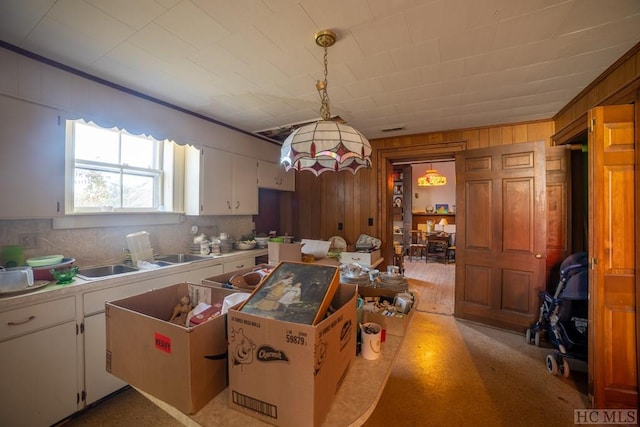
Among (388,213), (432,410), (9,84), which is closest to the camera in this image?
(9,84)

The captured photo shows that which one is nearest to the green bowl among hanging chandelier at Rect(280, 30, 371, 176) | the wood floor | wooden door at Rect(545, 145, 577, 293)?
hanging chandelier at Rect(280, 30, 371, 176)

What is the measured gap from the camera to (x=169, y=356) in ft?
2.59

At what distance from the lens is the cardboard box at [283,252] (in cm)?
242

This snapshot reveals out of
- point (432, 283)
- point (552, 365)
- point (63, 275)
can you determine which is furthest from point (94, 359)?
point (432, 283)

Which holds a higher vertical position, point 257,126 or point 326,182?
point 257,126

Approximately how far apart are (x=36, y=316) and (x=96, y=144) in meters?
1.48

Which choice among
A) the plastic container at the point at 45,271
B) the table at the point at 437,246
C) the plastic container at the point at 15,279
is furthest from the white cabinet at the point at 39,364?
the table at the point at 437,246

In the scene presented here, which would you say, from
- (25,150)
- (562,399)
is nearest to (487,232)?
(562,399)

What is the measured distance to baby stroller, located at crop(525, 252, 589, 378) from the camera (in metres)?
2.25

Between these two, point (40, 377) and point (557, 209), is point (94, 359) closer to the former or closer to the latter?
point (40, 377)

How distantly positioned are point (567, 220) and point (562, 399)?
1890 mm

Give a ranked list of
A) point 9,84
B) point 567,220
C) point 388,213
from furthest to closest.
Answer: point 388,213, point 567,220, point 9,84

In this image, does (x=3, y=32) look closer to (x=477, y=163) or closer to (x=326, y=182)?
(x=326, y=182)

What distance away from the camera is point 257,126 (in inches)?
137
